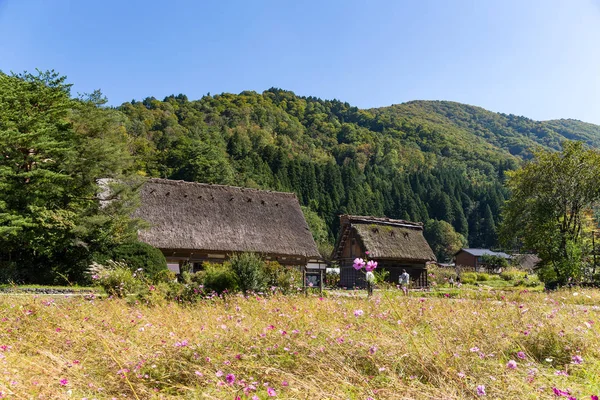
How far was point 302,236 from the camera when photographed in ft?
109

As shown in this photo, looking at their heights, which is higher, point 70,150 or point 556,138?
point 556,138

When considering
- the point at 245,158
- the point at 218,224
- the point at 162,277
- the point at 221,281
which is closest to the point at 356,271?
the point at 218,224

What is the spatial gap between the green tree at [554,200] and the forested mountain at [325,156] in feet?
124

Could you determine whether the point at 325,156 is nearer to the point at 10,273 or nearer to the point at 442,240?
the point at 442,240

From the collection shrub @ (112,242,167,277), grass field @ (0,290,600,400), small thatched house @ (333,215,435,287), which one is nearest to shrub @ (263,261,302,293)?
grass field @ (0,290,600,400)

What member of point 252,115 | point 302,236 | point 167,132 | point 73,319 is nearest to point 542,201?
point 302,236

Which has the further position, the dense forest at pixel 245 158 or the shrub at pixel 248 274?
the dense forest at pixel 245 158

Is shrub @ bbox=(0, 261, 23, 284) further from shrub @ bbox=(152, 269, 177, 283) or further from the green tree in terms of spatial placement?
the green tree

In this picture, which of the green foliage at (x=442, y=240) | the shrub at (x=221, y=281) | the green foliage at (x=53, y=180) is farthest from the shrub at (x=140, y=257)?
the green foliage at (x=442, y=240)

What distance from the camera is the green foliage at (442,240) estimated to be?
306 ft

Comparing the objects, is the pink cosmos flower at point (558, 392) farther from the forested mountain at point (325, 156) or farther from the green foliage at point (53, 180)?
the forested mountain at point (325, 156)

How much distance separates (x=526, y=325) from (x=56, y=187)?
20234mm

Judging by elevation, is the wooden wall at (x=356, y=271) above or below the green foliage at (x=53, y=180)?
below

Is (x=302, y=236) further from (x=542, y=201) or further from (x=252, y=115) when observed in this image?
(x=252, y=115)
